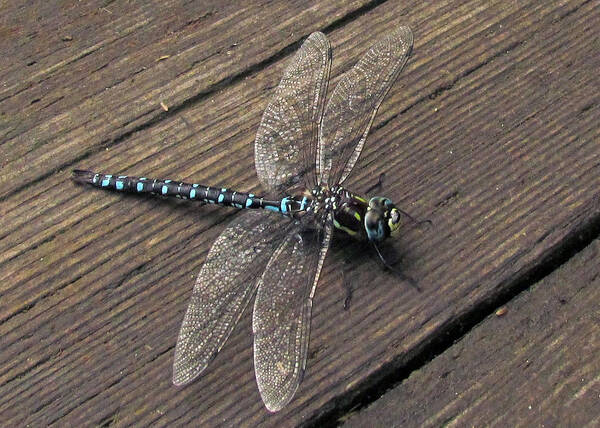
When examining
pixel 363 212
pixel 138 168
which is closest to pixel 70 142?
pixel 138 168

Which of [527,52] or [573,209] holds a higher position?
[527,52]

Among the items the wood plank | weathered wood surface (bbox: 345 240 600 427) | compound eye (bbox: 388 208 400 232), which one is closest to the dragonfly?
compound eye (bbox: 388 208 400 232)

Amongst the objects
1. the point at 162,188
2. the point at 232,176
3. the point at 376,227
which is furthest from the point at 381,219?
the point at 162,188

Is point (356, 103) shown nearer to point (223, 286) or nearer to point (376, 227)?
point (376, 227)

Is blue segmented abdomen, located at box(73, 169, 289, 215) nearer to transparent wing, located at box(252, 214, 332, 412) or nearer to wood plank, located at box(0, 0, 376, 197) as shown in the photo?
wood plank, located at box(0, 0, 376, 197)

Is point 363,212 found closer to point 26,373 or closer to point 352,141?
point 352,141

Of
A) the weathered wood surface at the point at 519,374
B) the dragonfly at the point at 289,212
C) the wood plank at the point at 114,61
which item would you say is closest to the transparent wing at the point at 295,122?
the dragonfly at the point at 289,212

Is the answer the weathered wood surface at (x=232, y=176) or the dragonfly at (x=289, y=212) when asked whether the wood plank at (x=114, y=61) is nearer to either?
the weathered wood surface at (x=232, y=176)
